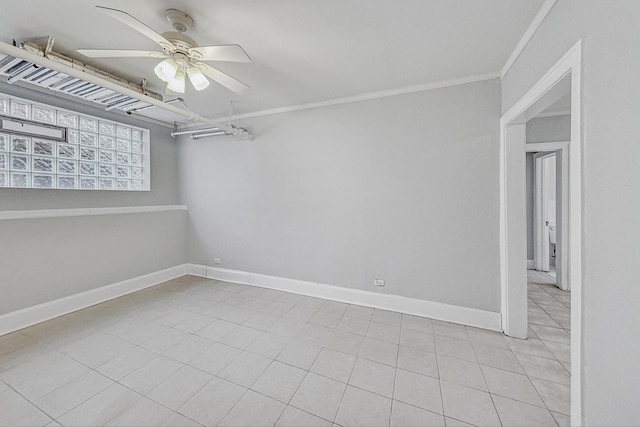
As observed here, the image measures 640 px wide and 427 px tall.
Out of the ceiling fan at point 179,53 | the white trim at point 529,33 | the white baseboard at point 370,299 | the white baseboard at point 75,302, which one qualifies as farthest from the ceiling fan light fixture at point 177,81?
the white baseboard at point 75,302

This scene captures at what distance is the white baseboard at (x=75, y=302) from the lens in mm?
2447

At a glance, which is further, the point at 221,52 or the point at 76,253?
the point at 76,253

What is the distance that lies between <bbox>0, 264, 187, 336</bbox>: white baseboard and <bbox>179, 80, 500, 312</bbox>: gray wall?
1046mm

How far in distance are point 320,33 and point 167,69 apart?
1.17 metres

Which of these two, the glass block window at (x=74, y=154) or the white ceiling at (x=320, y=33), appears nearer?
the white ceiling at (x=320, y=33)

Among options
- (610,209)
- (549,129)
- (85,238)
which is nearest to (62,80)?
(85,238)

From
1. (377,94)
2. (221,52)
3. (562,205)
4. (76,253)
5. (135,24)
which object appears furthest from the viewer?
(562,205)

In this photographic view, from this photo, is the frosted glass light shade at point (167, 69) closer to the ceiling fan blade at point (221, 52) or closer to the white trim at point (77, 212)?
the ceiling fan blade at point (221, 52)

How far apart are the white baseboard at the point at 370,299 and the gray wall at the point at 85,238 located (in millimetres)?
963

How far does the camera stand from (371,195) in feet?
9.68

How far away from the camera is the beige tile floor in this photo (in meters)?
1.49

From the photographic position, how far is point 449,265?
103 inches

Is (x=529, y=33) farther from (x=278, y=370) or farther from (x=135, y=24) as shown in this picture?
(x=278, y=370)

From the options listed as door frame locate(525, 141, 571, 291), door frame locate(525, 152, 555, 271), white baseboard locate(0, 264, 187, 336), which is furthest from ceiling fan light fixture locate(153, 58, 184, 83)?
door frame locate(525, 152, 555, 271)
